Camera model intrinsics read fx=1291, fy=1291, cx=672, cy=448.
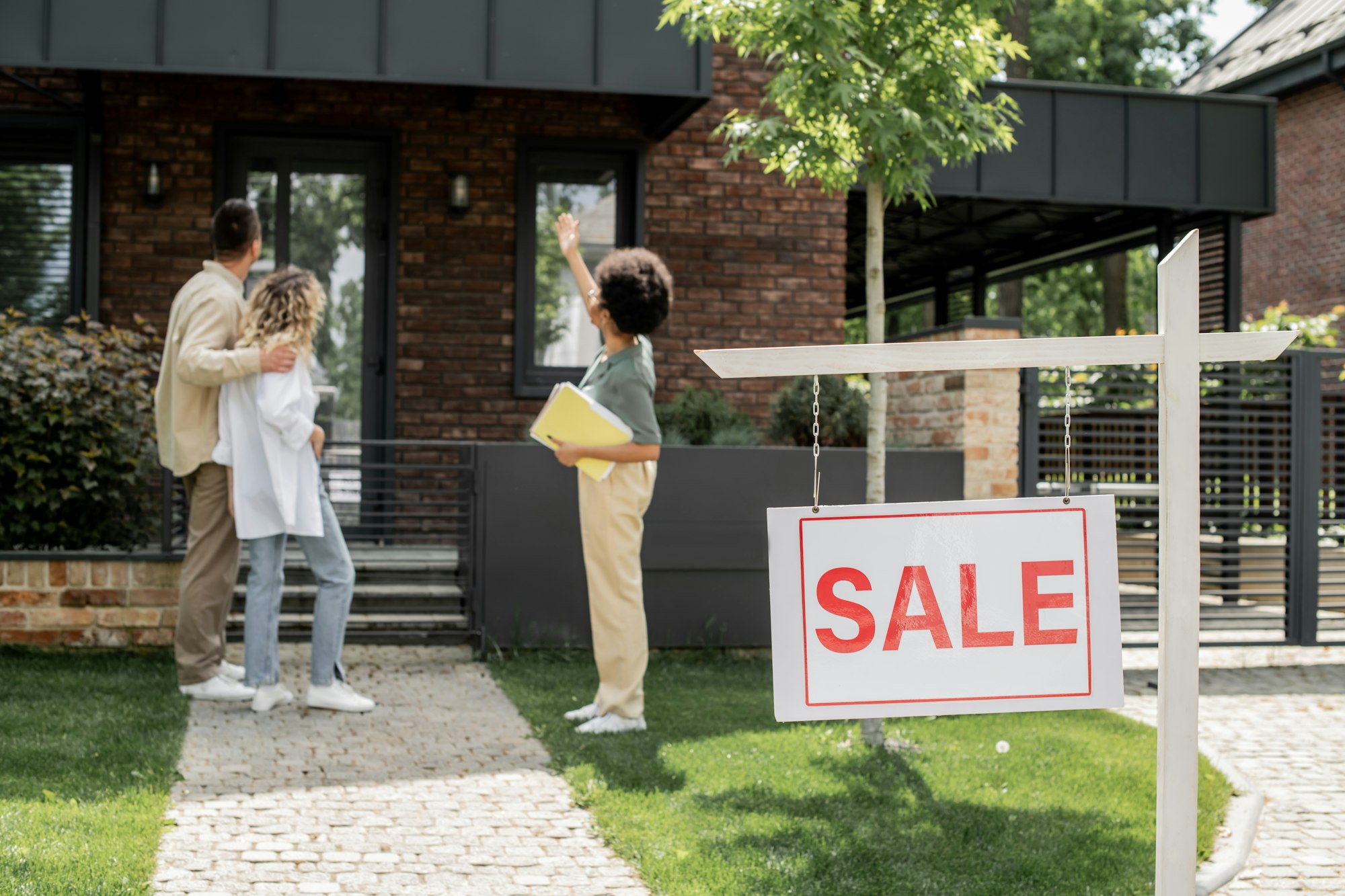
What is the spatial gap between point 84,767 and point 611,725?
201 centimetres

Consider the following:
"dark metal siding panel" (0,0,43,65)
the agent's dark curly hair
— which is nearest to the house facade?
"dark metal siding panel" (0,0,43,65)

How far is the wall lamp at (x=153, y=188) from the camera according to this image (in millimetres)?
9297

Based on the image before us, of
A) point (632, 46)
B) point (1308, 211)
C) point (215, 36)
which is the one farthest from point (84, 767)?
point (1308, 211)

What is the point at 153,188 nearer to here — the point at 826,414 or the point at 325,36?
the point at 325,36

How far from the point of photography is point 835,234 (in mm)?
10289

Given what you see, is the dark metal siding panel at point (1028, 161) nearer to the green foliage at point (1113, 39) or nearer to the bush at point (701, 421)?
the bush at point (701, 421)

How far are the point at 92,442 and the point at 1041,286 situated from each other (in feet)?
90.8

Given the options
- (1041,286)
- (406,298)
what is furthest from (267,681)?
(1041,286)

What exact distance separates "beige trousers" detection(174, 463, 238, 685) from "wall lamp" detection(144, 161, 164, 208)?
4263 millimetres

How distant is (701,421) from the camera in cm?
851

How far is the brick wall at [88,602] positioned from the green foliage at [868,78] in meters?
3.94

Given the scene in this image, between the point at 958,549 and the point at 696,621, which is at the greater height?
the point at 958,549

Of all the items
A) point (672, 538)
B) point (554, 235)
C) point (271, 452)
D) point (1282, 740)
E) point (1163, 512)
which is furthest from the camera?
point (554, 235)

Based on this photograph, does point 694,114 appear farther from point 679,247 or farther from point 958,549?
point 958,549
